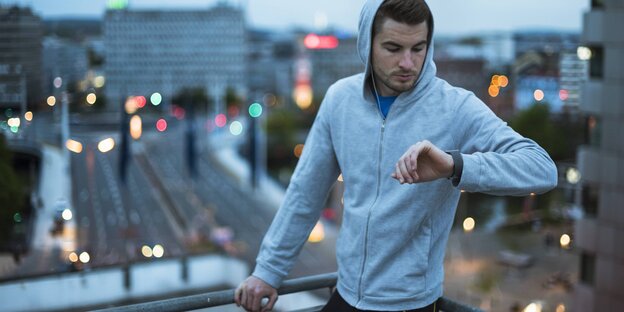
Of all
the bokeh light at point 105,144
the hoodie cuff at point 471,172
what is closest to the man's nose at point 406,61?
the hoodie cuff at point 471,172

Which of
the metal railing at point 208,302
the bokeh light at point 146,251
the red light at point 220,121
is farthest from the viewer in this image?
the red light at point 220,121

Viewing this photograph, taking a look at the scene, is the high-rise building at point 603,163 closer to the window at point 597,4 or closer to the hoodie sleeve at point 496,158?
the window at point 597,4

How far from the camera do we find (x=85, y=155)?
15859 millimetres

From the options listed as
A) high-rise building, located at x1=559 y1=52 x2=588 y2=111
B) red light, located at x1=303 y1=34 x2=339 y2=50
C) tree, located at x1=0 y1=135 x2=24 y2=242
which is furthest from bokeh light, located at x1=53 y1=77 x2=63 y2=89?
red light, located at x1=303 y1=34 x2=339 y2=50

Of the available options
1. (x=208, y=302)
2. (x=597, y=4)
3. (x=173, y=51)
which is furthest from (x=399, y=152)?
(x=173, y=51)

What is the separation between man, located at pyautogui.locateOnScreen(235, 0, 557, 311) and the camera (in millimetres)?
1246

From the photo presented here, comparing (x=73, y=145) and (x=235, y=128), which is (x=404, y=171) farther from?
(x=235, y=128)

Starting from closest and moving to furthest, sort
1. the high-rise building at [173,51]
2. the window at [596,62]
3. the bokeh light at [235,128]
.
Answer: the window at [596,62] → the high-rise building at [173,51] → the bokeh light at [235,128]

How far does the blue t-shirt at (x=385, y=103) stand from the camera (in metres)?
1.33

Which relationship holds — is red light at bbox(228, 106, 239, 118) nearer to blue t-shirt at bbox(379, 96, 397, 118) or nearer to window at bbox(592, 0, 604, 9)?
window at bbox(592, 0, 604, 9)

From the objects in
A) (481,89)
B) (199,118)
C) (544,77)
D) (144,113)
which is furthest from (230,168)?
(544,77)

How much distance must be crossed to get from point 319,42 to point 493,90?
4358cm

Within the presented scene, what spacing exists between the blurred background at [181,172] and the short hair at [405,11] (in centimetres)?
133

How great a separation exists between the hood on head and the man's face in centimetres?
1
